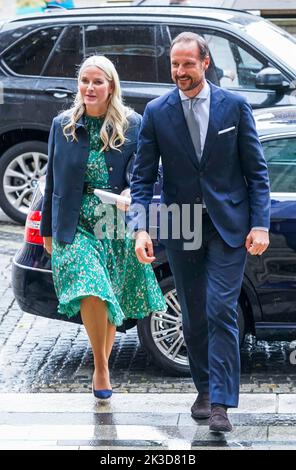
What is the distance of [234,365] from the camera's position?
6.65 meters

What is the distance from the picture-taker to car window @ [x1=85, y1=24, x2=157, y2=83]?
12.6 m

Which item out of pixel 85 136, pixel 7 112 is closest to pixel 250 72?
pixel 7 112

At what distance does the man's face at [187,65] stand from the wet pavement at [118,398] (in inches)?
67.3

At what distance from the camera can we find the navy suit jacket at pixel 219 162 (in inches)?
259

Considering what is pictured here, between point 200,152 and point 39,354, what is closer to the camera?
point 200,152

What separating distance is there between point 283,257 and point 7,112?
549 cm

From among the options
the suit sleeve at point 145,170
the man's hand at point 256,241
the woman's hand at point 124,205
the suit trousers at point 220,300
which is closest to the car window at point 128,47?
the woman's hand at point 124,205

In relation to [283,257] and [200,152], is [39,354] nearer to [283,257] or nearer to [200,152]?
[283,257]

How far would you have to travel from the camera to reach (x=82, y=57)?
505 inches

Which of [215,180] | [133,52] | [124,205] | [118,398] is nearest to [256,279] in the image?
[118,398]

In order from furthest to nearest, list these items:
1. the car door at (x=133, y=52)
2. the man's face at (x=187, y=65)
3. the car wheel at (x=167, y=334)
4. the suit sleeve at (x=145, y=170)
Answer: the car door at (x=133, y=52) < the car wheel at (x=167, y=334) < the suit sleeve at (x=145, y=170) < the man's face at (x=187, y=65)

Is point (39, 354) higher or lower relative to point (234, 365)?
lower

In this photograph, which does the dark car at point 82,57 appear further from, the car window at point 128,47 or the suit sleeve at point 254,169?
the suit sleeve at point 254,169

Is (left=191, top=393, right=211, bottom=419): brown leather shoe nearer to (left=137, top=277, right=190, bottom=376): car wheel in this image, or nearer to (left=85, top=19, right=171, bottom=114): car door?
(left=137, top=277, right=190, bottom=376): car wheel
